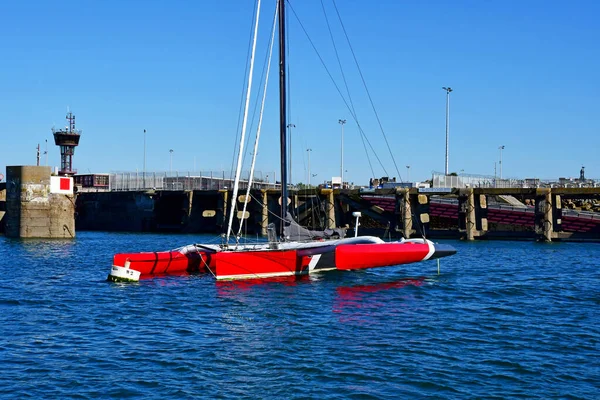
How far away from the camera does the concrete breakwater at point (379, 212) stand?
6662 centimetres

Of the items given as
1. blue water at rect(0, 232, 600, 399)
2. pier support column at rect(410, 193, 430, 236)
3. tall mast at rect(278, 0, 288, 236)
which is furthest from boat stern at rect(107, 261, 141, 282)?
pier support column at rect(410, 193, 430, 236)

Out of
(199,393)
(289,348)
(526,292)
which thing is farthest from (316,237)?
(199,393)

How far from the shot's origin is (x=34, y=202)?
66625 millimetres

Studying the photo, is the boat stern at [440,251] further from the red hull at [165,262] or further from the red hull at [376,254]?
the red hull at [165,262]

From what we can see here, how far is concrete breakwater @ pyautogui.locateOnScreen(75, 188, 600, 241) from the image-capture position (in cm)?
6662

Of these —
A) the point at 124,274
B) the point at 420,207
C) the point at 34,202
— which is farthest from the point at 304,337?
the point at 420,207

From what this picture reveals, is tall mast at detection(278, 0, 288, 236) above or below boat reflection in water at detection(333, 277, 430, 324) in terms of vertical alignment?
above

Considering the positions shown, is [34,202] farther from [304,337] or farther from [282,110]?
[304,337]

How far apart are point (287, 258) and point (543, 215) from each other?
35576 mm

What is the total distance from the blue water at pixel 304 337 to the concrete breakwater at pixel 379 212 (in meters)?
19.1

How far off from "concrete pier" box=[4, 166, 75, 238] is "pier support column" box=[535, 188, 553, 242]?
138ft

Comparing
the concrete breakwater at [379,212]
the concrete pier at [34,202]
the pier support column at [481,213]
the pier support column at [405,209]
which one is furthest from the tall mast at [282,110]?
the concrete pier at [34,202]

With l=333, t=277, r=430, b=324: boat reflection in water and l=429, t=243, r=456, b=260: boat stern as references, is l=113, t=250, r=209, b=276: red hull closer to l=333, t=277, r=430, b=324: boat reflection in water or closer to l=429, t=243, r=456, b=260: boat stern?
l=333, t=277, r=430, b=324: boat reflection in water

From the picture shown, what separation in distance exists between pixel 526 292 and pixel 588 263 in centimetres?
1522
